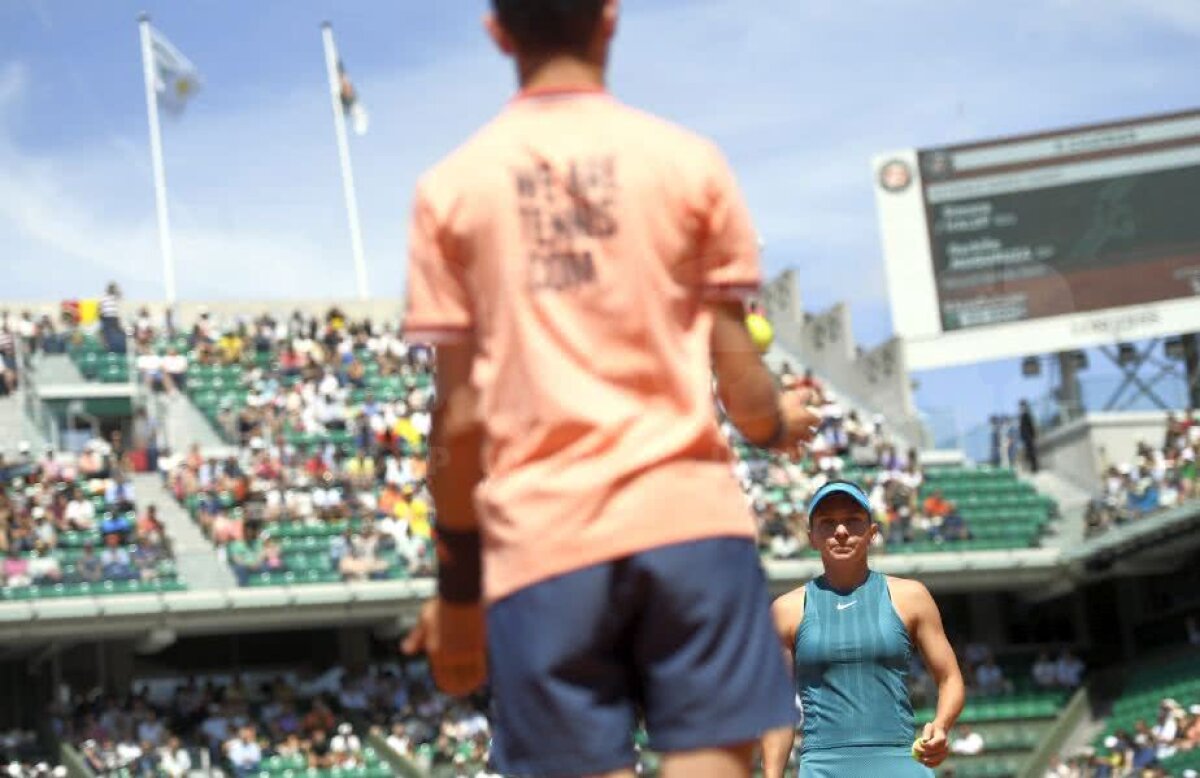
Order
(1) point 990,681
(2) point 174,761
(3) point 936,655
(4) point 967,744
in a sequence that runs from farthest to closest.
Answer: (1) point 990,681
(4) point 967,744
(2) point 174,761
(3) point 936,655

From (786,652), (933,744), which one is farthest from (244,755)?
(933,744)

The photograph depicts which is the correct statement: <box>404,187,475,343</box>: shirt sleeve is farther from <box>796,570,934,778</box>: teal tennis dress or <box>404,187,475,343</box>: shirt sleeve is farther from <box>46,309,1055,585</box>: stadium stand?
<box>46,309,1055,585</box>: stadium stand

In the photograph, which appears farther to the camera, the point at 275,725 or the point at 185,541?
the point at 185,541

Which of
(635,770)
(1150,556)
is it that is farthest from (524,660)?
(1150,556)

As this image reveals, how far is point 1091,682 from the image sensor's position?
108 feet

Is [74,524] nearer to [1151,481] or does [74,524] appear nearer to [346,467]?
[346,467]

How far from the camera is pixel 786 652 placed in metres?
7.82

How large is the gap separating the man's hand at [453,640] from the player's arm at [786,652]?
3733 mm

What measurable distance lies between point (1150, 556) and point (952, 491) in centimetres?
309

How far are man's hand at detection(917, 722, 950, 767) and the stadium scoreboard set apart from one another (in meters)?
31.2

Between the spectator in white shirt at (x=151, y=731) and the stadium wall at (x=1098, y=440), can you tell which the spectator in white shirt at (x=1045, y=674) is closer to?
the stadium wall at (x=1098, y=440)

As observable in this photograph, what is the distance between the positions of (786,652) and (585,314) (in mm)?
4341

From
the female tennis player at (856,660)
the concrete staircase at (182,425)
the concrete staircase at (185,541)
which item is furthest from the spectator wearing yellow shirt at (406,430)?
the female tennis player at (856,660)

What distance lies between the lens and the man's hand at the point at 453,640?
12.9ft
